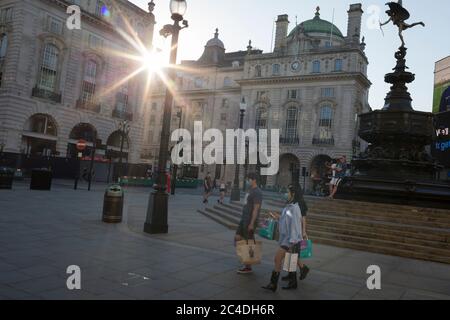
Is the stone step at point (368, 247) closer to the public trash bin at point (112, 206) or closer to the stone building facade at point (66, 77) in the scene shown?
the public trash bin at point (112, 206)

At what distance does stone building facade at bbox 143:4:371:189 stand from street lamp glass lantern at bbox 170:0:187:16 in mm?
34785

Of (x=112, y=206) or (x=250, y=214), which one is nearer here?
(x=250, y=214)

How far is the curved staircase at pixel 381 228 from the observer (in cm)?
945

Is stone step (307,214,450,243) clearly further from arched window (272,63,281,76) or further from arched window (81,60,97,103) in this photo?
arched window (272,63,281,76)

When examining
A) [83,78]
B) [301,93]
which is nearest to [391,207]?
[83,78]

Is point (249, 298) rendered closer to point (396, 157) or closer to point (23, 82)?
point (396, 157)

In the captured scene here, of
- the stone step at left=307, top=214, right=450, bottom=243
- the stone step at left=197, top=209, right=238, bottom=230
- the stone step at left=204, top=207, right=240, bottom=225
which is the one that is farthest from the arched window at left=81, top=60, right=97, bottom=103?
the stone step at left=307, top=214, right=450, bottom=243

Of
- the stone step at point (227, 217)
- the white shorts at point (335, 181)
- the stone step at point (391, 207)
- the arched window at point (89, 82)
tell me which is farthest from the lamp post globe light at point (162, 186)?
the arched window at point (89, 82)

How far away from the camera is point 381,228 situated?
1053 centimetres

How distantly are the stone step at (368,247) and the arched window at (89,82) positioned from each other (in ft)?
115

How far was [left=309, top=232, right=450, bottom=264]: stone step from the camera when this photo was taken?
355 inches

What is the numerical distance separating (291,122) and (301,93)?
14.0 feet

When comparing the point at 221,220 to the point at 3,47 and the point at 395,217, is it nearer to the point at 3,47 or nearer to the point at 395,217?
the point at 395,217
